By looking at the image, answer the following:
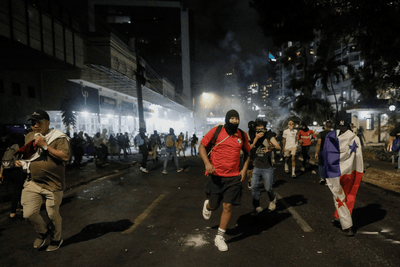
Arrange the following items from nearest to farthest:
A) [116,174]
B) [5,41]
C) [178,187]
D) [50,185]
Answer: [50,185], [178,187], [5,41], [116,174]

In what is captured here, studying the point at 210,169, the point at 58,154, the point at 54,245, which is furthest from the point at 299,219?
the point at 58,154

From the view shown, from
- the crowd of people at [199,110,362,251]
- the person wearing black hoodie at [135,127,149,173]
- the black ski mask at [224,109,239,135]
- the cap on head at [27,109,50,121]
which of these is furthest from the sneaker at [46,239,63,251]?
the person wearing black hoodie at [135,127,149,173]

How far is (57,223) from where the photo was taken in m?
3.84

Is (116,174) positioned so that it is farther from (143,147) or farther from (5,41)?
(5,41)

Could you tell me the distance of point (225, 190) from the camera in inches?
155

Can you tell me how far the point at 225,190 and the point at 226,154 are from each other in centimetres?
55

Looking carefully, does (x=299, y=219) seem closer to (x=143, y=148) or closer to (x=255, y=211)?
(x=255, y=211)

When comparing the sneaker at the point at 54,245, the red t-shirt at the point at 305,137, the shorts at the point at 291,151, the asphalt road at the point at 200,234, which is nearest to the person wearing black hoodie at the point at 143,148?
the asphalt road at the point at 200,234

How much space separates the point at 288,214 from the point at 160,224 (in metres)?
2.62

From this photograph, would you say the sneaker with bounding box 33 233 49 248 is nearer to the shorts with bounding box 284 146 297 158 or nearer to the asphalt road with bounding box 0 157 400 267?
the asphalt road with bounding box 0 157 400 267

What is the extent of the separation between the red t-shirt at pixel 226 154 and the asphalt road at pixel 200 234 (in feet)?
3.66

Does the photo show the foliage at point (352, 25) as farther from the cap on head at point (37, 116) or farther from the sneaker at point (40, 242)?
the sneaker at point (40, 242)

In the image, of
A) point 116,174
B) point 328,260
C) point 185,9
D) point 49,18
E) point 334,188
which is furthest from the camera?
point 185,9

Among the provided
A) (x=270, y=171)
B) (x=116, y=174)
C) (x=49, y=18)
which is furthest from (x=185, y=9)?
(x=270, y=171)
